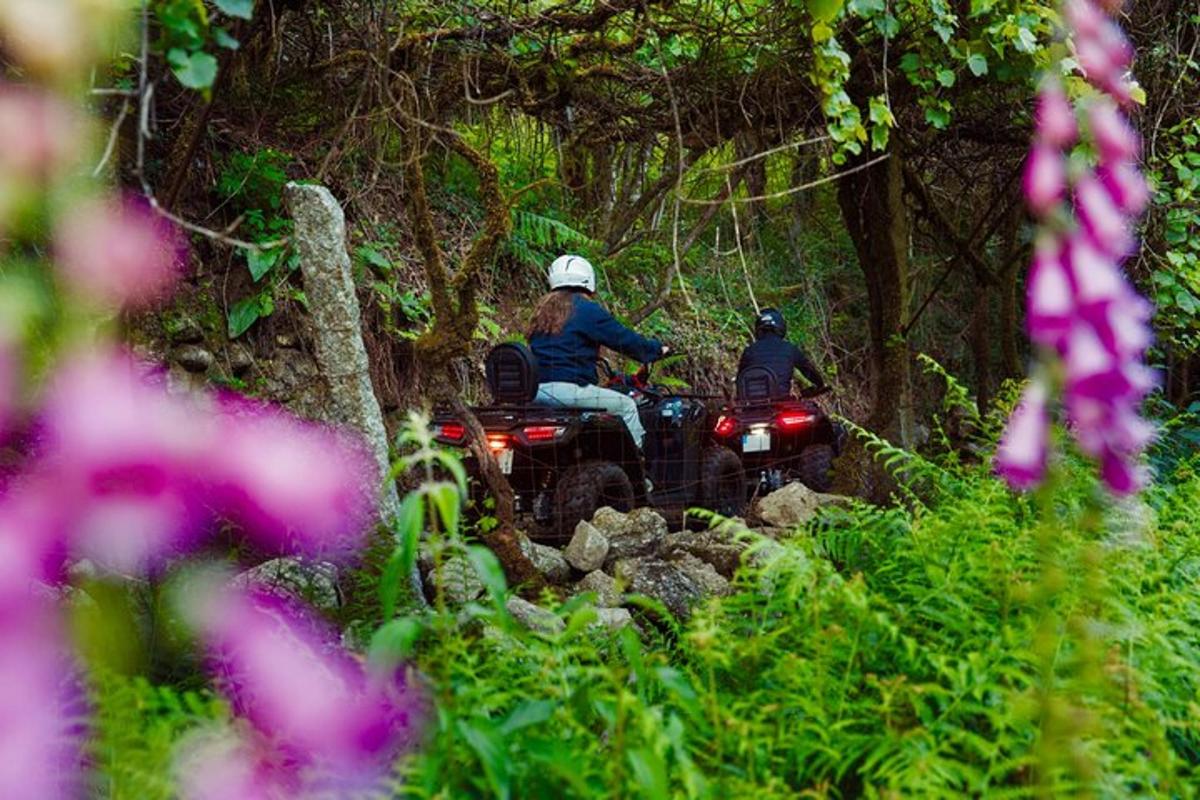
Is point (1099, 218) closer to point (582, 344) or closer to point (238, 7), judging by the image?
point (238, 7)

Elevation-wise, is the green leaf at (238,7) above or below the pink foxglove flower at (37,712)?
above

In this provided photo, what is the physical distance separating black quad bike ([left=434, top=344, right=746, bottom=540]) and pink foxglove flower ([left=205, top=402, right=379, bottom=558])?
111cm

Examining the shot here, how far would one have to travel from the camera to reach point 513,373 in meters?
6.11

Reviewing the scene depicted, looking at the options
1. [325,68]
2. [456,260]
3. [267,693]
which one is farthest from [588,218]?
[267,693]

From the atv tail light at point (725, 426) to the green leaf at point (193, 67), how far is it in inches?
242

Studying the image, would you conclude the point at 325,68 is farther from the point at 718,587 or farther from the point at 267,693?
the point at 267,693

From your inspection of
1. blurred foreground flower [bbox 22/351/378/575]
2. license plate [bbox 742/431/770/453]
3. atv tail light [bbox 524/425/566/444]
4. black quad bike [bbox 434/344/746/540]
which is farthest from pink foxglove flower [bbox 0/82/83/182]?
license plate [bbox 742/431/770/453]

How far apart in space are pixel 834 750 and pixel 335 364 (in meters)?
2.91

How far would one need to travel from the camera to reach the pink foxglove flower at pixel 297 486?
2834 millimetres

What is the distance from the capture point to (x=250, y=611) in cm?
288

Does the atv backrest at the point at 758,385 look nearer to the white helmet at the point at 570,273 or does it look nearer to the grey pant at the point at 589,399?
the grey pant at the point at 589,399

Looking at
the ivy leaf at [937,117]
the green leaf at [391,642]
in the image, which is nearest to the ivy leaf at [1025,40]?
the ivy leaf at [937,117]

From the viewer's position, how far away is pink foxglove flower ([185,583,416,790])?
1.92 metres

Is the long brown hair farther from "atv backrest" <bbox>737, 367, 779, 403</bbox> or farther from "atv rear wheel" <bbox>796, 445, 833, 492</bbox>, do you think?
"atv rear wheel" <bbox>796, 445, 833, 492</bbox>
